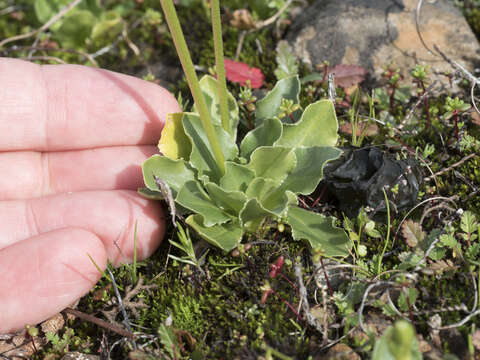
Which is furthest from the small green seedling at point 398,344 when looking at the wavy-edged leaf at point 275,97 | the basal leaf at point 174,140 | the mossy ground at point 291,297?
the wavy-edged leaf at point 275,97

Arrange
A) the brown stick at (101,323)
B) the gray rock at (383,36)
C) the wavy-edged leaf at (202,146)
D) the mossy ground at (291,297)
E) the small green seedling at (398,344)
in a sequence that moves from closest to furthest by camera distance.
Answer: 1. the small green seedling at (398,344)
2. the mossy ground at (291,297)
3. the brown stick at (101,323)
4. the wavy-edged leaf at (202,146)
5. the gray rock at (383,36)

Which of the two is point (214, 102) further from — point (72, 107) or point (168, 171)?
point (72, 107)

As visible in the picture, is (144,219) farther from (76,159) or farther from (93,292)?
(76,159)

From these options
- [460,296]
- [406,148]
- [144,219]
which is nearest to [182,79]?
[144,219]

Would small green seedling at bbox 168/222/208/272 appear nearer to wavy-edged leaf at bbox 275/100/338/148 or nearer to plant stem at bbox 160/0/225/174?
plant stem at bbox 160/0/225/174

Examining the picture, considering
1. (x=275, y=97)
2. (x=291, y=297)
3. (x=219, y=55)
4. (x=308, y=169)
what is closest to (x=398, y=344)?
(x=291, y=297)

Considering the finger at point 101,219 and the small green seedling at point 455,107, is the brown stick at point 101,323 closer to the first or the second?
the finger at point 101,219
